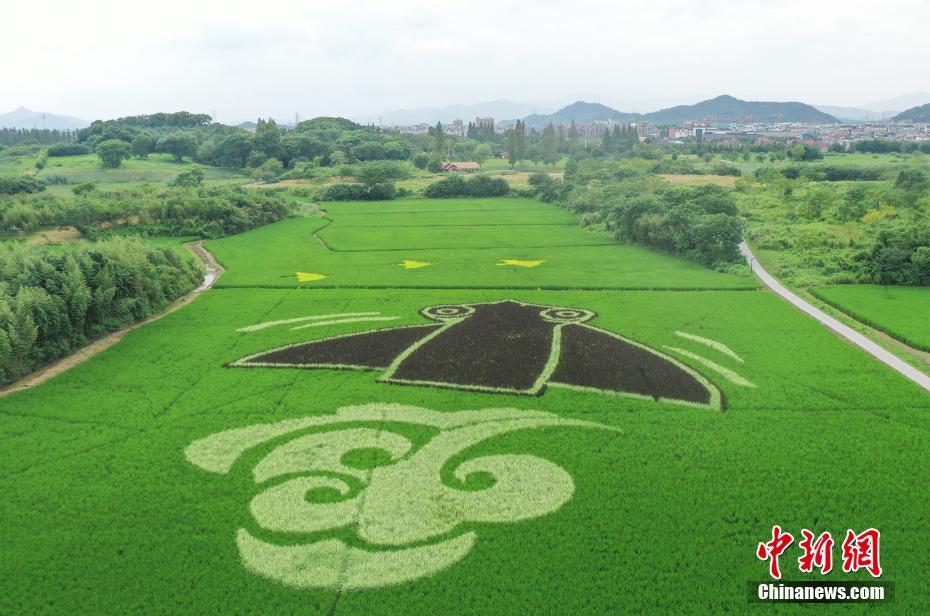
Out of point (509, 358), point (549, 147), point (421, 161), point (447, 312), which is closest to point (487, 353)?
point (509, 358)

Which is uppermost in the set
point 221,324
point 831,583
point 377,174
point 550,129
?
point 550,129

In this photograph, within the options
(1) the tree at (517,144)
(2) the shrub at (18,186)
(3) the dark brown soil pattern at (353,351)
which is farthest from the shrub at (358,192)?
(3) the dark brown soil pattern at (353,351)

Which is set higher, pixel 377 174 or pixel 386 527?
pixel 377 174

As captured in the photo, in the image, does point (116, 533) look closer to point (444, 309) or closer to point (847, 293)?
point (444, 309)

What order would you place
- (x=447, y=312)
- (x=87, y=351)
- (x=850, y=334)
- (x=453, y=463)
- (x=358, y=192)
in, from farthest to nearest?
(x=358, y=192) < (x=447, y=312) < (x=850, y=334) < (x=87, y=351) < (x=453, y=463)

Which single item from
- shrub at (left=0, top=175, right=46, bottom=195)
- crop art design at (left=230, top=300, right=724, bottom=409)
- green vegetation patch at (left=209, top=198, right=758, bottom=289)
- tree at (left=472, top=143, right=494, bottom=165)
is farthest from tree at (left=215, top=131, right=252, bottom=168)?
crop art design at (left=230, top=300, right=724, bottom=409)

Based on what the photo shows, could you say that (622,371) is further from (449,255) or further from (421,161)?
(421,161)

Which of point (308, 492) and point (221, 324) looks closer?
point (308, 492)

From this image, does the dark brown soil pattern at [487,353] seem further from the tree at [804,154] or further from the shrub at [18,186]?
the tree at [804,154]

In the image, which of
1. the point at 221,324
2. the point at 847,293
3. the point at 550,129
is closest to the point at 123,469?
the point at 221,324
